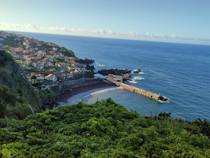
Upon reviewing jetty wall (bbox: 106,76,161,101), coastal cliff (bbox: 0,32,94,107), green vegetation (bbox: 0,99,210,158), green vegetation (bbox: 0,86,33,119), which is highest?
green vegetation (bbox: 0,99,210,158)

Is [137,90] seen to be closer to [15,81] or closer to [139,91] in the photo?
[139,91]

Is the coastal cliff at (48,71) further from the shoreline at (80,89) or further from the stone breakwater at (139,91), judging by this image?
the stone breakwater at (139,91)

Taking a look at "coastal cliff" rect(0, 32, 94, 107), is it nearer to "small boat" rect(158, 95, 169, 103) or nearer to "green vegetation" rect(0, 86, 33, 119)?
"green vegetation" rect(0, 86, 33, 119)

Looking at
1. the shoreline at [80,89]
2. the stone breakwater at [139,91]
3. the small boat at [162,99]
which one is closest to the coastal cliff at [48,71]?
the shoreline at [80,89]

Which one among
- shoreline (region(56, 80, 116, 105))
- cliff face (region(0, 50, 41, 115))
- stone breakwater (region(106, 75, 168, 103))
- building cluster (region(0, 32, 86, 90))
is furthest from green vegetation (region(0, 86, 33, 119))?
stone breakwater (region(106, 75, 168, 103))

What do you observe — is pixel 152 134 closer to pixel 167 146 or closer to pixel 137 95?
pixel 167 146

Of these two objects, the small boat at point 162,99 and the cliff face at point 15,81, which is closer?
the cliff face at point 15,81

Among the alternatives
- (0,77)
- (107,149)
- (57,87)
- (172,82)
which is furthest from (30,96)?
(172,82)
